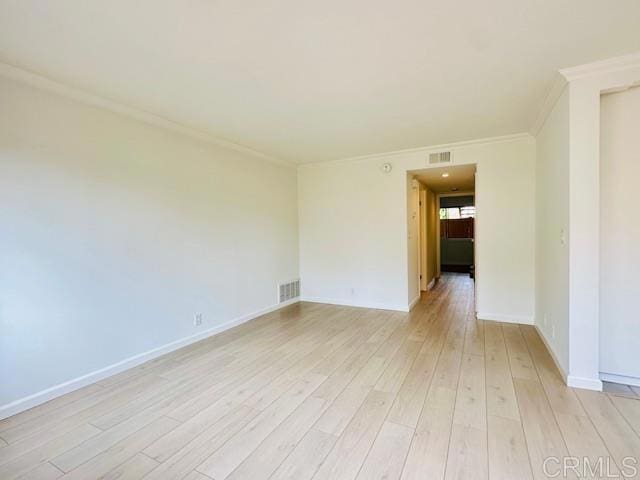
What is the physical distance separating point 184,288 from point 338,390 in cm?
204

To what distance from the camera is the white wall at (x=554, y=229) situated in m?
2.43

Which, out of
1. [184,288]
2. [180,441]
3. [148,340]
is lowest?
[180,441]

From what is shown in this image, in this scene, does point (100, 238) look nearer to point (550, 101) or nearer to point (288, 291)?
point (288, 291)

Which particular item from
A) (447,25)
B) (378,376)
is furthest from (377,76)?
(378,376)

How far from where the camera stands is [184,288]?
333 cm

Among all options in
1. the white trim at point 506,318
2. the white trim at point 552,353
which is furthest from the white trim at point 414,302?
the white trim at point 552,353

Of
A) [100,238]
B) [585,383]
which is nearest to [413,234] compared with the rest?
A: [585,383]

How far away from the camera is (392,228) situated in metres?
4.61

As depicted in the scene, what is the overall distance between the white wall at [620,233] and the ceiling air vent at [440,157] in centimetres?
189

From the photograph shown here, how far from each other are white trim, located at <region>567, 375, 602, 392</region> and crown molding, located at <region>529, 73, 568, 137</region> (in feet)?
7.61

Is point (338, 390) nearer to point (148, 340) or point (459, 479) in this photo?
point (459, 479)

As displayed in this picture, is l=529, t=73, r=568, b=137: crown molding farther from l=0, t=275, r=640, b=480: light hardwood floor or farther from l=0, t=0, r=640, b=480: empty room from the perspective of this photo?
l=0, t=275, r=640, b=480: light hardwood floor

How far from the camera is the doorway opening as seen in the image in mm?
A: 4996

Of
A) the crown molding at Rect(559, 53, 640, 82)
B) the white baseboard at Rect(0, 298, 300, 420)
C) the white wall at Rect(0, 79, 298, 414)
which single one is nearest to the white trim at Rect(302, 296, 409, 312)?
the white wall at Rect(0, 79, 298, 414)
